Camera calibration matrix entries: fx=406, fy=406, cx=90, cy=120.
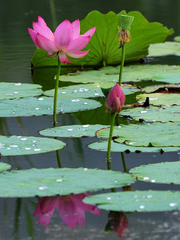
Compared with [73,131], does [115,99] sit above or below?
above

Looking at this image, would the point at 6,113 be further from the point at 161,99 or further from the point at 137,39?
the point at 137,39

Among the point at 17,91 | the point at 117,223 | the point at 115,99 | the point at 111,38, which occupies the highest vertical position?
the point at 111,38

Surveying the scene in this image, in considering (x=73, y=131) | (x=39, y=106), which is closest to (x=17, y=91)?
(x=39, y=106)

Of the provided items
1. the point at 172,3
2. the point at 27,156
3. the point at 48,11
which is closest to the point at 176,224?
the point at 27,156

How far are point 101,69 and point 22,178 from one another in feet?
6.23

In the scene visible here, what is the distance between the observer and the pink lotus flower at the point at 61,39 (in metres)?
1.68

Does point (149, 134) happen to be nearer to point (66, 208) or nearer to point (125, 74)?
point (66, 208)

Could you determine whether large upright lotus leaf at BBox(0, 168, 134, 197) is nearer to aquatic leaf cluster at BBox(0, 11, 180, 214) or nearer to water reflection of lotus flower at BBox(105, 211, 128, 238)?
aquatic leaf cluster at BBox(0, 11, 180, 214)

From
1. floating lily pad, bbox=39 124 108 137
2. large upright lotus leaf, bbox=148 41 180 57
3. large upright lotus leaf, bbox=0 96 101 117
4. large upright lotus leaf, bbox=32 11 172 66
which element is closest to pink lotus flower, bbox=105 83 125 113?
floating lily pad, bbox=39 124 108 137

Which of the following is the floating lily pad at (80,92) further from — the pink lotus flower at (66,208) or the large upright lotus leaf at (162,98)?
the pink lotus flower at (66,208)

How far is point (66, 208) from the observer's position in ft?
3.55

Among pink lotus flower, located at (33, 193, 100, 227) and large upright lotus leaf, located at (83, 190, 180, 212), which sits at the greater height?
large upright lotus leaf, located at (83, 190, 180, 212)

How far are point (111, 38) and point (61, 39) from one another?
4.18 ft

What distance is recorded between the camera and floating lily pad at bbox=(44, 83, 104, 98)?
88.9 inches
